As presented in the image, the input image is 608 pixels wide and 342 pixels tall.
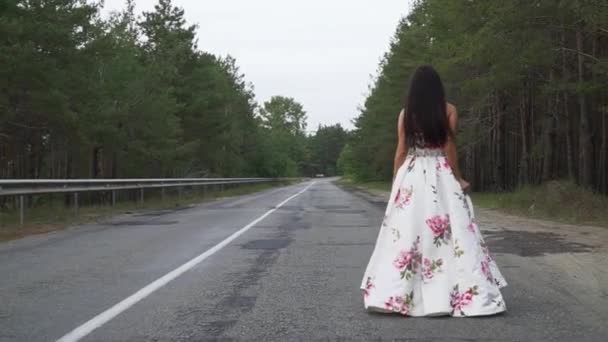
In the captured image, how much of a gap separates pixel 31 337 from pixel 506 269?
5.07 m

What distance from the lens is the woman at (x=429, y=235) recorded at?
4684 mm

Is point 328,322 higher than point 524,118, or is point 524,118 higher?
point 524,118

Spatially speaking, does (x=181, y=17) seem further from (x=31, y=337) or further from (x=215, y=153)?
(x=31, y=337)

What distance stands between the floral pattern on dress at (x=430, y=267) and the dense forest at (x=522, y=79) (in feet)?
37.6

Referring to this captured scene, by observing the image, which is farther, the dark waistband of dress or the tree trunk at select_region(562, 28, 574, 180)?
the tree trunk at select_region(562, 28, 574, 180)

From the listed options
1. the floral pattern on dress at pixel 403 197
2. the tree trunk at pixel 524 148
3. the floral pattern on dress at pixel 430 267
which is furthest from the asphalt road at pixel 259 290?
the tree trunk at pixel 524 148

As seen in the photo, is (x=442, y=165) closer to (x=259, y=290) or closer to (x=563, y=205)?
(x=259, y=290)

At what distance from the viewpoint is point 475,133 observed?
30.4 metres

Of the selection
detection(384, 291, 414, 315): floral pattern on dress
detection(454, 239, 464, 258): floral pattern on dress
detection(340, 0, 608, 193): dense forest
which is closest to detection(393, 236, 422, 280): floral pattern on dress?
detection(384, 291, 414, 315): floral pattern on dress

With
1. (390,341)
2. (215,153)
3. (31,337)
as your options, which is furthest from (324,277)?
(215,153)

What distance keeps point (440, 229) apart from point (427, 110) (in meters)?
0.94

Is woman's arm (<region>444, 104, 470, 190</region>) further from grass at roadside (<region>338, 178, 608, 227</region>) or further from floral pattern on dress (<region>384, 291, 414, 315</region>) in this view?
grass at roadside (<region>338, 178, 608, 227</region>)

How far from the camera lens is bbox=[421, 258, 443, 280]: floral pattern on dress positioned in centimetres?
472

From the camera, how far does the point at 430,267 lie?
4742 millimetres
